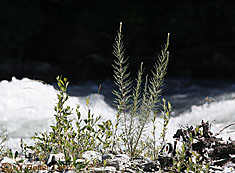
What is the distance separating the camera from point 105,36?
12023mm

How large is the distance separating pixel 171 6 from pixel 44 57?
4479mm

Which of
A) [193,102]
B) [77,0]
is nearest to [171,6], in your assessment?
[77,0]

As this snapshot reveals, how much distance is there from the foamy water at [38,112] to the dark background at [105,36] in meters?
4.12

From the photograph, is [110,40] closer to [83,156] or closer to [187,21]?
[187,21]

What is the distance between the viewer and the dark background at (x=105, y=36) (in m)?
10.6

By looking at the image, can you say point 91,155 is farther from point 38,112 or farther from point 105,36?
point 105,36

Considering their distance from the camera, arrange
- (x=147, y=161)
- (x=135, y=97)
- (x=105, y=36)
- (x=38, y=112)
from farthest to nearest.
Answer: (x=105, y=36), (x=38, y=112), (x=135, y=97), (x=147, y=161)

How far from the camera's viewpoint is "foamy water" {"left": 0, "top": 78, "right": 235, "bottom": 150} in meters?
4.75

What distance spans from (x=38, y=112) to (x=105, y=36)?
7088 millimetres

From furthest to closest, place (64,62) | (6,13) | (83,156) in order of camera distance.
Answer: (64,62)
(6,13)
(83,156)

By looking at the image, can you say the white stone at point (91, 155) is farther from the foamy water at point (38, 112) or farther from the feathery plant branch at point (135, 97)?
the foamy water at point (38, 112)

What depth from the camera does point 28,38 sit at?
1248 centimetres

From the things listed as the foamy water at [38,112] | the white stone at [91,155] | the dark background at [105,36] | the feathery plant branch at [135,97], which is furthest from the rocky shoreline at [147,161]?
the dark background at [105,36]

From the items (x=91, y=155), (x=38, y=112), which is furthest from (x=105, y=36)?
(x=91, y=155)
